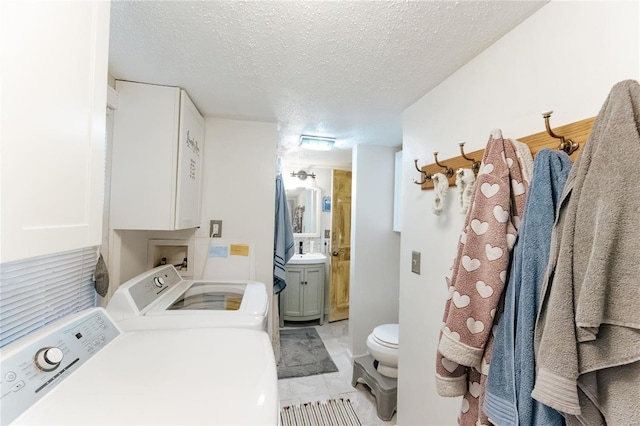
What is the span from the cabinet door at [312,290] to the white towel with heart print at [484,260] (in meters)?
2.60

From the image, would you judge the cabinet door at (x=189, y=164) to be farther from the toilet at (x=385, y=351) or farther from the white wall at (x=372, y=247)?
the toilet at (x=385, y=351)

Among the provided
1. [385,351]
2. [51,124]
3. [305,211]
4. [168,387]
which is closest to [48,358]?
[168,387]

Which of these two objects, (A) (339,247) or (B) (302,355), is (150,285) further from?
(A) (339,247)

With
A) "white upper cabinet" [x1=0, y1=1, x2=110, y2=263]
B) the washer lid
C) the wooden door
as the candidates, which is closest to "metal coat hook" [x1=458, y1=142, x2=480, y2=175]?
the washer lid

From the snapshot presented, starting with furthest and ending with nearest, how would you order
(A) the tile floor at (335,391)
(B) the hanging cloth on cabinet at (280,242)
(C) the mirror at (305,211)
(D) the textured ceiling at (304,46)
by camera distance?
(C) the mirror at (305,211) → (B) the hanging cloth on cabinet at (280,242) → (A) the tile floor at (335,391) → (D) the textured ceiling at (304,46)

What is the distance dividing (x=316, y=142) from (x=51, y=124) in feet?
6.64

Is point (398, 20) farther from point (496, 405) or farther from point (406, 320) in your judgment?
point (406, 320)

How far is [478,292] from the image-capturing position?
2.64 feet

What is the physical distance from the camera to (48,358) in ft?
2.41

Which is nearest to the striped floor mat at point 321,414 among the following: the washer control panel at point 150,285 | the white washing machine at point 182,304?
the white washing machine at point 182,304

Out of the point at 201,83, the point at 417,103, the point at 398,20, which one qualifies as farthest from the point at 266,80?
the point at 417,103

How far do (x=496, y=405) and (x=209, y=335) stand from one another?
954mm

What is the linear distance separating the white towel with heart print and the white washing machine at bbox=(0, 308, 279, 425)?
1.90 feet

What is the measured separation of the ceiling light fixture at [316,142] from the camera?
2.42 m
